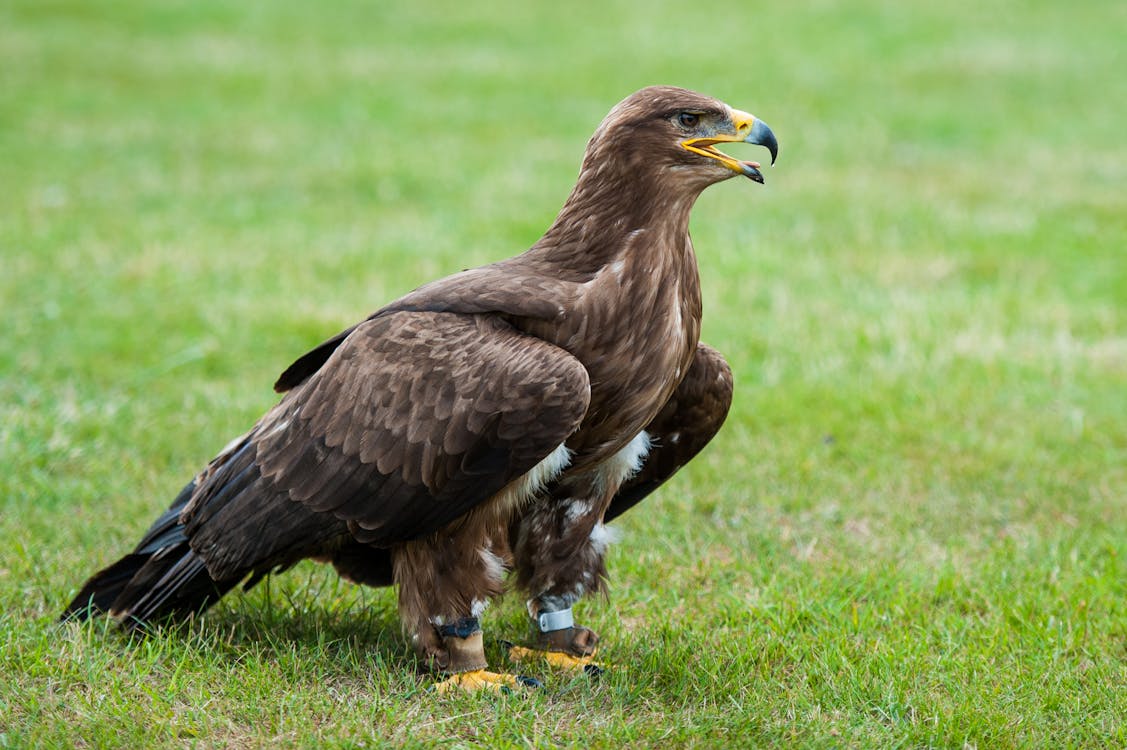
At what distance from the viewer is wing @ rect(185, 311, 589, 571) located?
447 cm

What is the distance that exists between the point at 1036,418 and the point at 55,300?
6375mm

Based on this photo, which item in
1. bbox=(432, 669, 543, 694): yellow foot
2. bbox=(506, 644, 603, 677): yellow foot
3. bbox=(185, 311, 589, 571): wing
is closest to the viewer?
bbox=(185, 311, 589, 571): wing

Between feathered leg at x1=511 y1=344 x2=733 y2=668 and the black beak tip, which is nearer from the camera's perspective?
the black beak tip

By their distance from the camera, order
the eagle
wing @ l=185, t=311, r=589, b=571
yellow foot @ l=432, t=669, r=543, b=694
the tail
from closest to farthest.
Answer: wing @ l=185, t=311, r=589, b=571 < the eagle < yellow foot @ l=432, t=669, r=543, b=694 < the tail

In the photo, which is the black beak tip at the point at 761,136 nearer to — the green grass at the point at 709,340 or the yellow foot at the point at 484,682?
the green grass at the point at 709,340

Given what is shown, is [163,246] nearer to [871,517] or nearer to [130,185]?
[130,185]

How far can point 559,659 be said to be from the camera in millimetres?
5199

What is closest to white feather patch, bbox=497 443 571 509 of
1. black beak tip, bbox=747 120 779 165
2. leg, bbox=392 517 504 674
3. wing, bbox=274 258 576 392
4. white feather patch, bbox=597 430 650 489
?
leg, bbox=392 517 504 674

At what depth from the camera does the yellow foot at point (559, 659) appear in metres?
5.12

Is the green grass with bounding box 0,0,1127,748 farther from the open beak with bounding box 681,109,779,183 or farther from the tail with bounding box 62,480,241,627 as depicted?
the open beak with bounding box 681,109,779,183

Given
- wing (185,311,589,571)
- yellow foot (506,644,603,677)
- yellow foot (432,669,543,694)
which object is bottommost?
yellow foot (506,644,603,677)

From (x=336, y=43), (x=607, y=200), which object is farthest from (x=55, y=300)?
(x=336, y=43)

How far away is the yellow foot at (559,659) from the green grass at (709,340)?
13 centimetres

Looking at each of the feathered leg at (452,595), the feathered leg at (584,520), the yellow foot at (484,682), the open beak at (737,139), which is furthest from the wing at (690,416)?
the yellow foot at (484,682)
